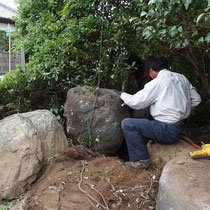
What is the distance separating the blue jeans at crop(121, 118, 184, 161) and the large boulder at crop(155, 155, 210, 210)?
0.75 meters

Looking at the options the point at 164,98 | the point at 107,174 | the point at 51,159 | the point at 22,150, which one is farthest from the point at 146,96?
the point at 22,150

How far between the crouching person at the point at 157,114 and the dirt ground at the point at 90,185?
313 millimetres

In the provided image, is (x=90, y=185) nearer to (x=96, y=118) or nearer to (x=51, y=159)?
(x=51, y=159)

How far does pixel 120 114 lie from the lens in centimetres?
400

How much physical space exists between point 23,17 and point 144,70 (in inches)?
110

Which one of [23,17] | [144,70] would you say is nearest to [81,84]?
[144,70]

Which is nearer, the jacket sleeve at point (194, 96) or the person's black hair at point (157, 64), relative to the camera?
the person's black hair at point (157, 64)

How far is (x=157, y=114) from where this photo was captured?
3.61m

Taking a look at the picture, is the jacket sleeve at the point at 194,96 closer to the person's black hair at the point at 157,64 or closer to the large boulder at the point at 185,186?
the person's black hair at the point at 157,64

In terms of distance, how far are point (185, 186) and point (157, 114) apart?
4.45 feet

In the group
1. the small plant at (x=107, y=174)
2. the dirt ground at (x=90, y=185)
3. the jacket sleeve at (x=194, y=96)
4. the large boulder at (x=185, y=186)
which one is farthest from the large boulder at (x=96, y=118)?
the large boulder at (x=185, y=186)

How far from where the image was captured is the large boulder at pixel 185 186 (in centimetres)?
225

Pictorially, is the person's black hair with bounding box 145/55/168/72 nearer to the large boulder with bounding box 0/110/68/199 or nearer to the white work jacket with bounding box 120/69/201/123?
the white work jacket with bounding box 120/69/201/123

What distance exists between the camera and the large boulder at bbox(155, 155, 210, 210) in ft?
7.39
